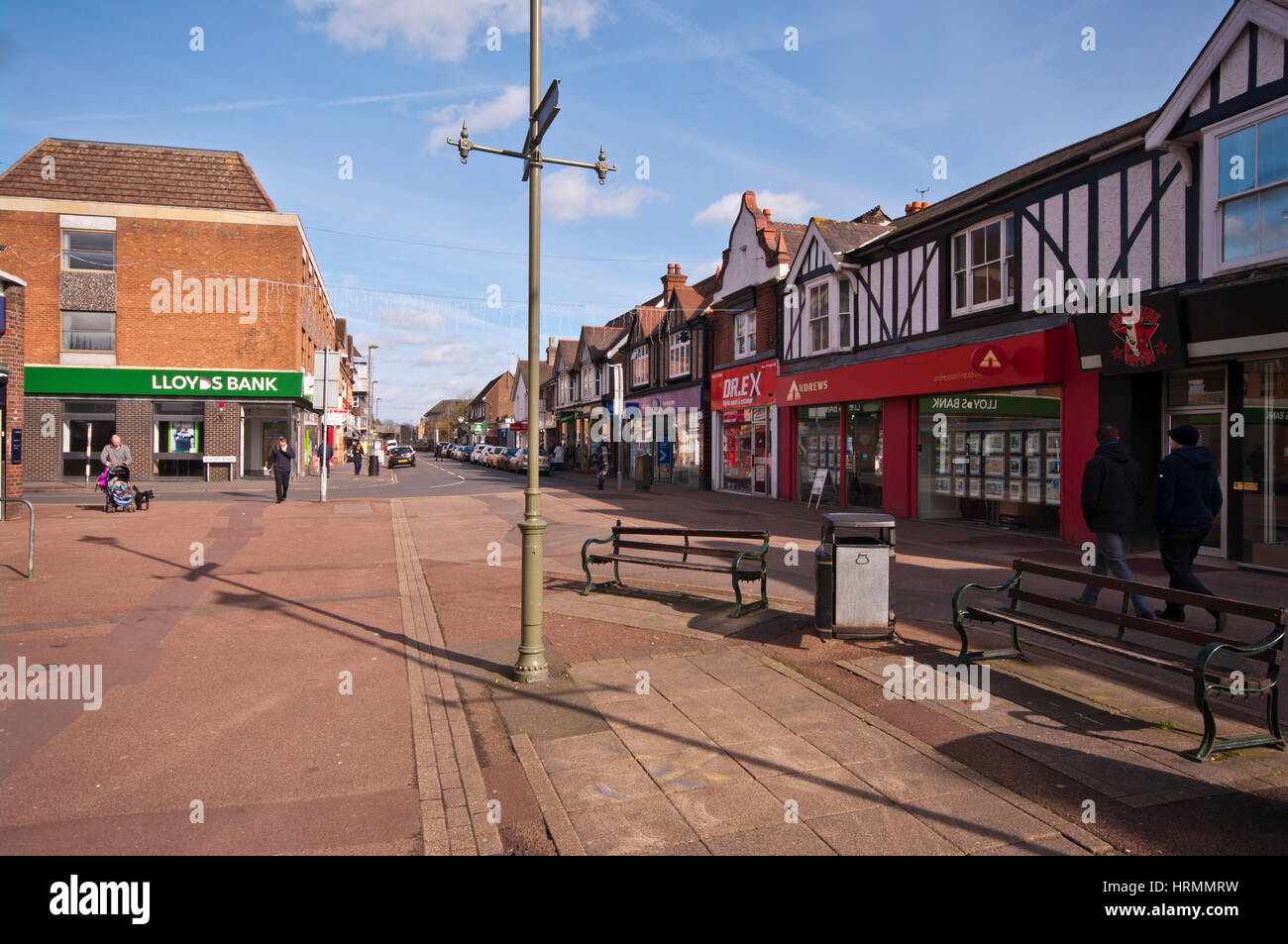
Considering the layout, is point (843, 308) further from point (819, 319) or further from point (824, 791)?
point (824, 791)

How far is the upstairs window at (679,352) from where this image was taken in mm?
32719

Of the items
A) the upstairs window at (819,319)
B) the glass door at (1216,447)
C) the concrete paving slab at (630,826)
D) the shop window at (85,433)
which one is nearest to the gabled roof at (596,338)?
the shop window at (85,433)

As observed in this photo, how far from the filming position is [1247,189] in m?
10.6

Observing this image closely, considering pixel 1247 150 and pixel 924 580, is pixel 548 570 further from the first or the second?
pixel 1247 150

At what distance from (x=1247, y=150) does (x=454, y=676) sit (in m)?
12.0

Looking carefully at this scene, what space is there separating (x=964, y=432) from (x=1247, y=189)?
691cm

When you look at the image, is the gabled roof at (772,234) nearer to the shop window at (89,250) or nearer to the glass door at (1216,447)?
the glass door at (1216,447)

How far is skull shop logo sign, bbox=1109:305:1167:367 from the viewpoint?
11.8 meters

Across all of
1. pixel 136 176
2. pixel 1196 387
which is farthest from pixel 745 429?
pixel 136 176

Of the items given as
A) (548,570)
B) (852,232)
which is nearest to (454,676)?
(548,570)

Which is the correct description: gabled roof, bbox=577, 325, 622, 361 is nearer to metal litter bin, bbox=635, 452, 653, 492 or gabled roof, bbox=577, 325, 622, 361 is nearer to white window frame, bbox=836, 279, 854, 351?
metal litter bin, bbox=635, 452, 653, 492

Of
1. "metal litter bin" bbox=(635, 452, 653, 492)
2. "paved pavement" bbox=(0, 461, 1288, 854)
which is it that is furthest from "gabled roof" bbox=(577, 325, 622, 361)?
"paved pavement" bbox=(0, 461, 1288, 854)

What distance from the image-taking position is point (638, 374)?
39812 mm
